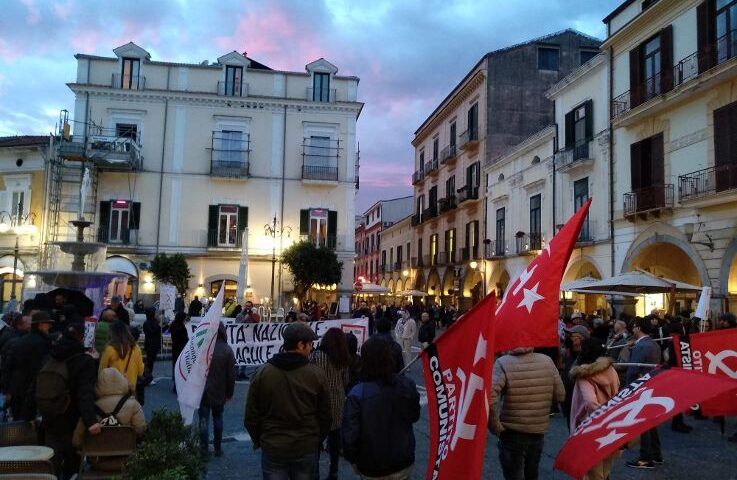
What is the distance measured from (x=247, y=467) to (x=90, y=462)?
7.21 ft

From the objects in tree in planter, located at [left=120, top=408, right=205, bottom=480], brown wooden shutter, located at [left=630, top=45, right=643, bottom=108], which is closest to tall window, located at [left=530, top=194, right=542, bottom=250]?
brown wooden shutter, located at [left=630, top=45, right=643, bottom=108]

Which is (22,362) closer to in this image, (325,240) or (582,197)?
(582,197)

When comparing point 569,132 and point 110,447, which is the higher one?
point 569,132

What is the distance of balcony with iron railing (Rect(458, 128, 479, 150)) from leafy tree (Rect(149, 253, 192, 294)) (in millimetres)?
17795

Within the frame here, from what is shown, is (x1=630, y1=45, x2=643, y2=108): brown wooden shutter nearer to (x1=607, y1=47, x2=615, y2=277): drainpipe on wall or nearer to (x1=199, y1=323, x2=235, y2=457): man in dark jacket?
(x1=607, y1=47, x2=615, y2=277): drainpipe on wall

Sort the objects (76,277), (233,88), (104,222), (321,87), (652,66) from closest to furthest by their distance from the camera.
A: (76,277)
(652,66)
(104,222)
(233,88)
(321,87)

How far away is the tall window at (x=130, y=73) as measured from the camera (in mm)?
32156

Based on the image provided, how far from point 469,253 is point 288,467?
33511 mm

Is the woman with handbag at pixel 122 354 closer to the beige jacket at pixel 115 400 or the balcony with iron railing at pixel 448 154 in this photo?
the beige jacket at pixel 115 400

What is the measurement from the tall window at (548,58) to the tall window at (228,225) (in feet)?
63.2

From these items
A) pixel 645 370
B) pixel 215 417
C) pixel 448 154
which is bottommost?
pixel 215 417

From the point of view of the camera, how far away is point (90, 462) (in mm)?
5648

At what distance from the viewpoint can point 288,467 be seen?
15.2 ft

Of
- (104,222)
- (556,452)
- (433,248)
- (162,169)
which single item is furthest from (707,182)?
(433,248)
